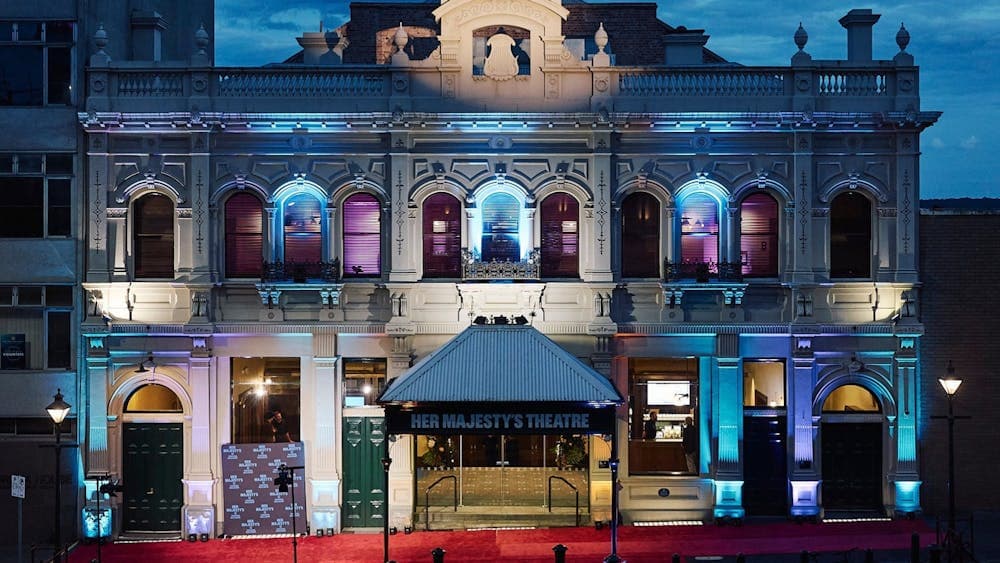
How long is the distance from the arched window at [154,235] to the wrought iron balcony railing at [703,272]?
37.6 feet

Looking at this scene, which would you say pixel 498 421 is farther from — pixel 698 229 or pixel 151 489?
pixel 151 489

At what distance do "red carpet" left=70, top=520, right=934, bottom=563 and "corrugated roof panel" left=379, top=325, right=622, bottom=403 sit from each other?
357 cm

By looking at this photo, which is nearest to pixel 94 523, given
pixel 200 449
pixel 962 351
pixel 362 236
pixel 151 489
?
pixel 151 489

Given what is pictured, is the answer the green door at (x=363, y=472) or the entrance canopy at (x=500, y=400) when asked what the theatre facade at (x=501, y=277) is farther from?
the entrance canopy at (x=500, y=400)

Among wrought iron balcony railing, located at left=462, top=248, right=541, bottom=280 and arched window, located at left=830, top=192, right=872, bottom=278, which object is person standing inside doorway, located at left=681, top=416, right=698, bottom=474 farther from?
wrought iron balcony railing, located at left=462, top=248, right=541, bottom=280

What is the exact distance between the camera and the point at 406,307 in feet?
77.4

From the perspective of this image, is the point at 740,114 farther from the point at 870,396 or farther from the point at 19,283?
the point at 19,283

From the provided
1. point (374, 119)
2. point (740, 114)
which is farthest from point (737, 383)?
point (374, 119)

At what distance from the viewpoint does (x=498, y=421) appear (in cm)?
2067

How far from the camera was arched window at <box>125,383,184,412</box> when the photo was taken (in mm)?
24031

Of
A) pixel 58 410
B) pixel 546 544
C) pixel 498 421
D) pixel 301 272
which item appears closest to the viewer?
pixel 58 410

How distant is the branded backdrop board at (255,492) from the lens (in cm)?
2334

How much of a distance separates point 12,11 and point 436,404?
13.6 meters

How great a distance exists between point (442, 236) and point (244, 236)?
15.1 ft
